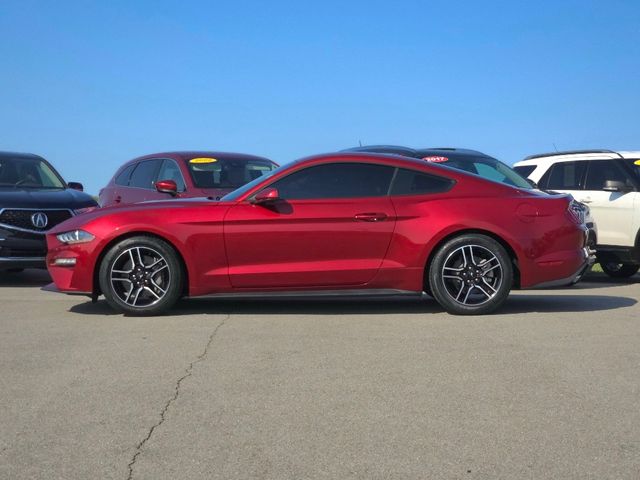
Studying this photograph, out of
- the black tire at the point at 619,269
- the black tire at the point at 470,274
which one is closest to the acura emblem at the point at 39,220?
the black tire at the point at 470,274

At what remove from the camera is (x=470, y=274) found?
7.53 m

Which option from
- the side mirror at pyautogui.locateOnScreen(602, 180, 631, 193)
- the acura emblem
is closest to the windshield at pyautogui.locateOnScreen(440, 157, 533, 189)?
the side mirror at pyautogui.locateOnScreen(602, 180, 631, 193)

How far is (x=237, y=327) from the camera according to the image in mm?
6984

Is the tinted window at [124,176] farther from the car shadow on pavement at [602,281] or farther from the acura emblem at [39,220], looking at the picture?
the car shadow on pavement at [602,281]

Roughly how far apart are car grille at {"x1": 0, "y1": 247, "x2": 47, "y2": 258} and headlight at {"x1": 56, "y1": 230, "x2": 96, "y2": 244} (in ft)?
10.3

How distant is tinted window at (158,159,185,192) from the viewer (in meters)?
Answer: 10.9

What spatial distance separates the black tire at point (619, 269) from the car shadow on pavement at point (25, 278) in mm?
8053

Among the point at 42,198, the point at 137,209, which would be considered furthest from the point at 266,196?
the point at 42,198

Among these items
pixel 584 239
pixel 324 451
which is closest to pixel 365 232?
pixel 584 239

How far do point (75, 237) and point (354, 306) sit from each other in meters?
2.73

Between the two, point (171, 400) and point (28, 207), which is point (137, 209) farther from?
point (28, 207)

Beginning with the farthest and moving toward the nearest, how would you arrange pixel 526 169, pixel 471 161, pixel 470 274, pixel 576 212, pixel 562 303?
pixel 526 169 < pixel 471 161 < pixel 562 303 < pixel 576 212 < pixel 470 274

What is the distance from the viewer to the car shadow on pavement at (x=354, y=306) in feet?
26.0

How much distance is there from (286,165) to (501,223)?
2037 mm
